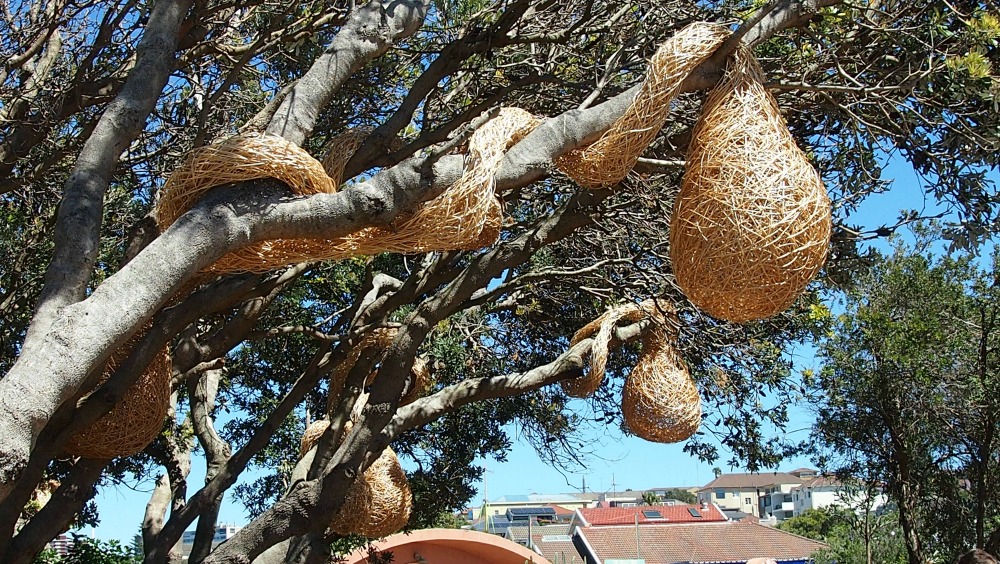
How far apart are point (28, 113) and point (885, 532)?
16.9 metres

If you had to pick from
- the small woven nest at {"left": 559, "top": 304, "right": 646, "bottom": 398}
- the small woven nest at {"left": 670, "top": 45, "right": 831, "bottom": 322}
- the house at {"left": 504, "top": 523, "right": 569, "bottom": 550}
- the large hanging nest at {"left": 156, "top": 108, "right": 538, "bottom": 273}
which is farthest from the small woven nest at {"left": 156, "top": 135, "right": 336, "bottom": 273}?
the house at {"left": 504, "top": 523, "right": 569, "bottom": 550}

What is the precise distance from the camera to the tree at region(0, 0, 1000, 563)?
152 inches

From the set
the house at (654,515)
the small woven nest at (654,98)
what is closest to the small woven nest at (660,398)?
the small woven nest at (654,98)

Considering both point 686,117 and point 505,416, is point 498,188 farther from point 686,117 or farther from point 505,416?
point 505,416

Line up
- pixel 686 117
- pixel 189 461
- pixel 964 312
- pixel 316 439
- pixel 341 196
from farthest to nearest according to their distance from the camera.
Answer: pixel 964 312
pixel 189 461
pixel 316 439
pixel 686 117
pixel 341 196

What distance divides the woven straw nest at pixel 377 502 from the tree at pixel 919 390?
6.44 m

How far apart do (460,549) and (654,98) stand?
59.2ft

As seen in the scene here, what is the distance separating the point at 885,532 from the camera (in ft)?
60.1

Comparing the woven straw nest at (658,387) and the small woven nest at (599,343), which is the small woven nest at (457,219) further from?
the small woven nest at (599,343)

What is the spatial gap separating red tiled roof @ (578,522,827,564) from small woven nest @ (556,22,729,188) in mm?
29131

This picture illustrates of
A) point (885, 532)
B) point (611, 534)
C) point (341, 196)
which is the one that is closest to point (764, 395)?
point (341, 196)

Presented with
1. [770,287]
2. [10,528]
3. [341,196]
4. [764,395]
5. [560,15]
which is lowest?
[10,528]

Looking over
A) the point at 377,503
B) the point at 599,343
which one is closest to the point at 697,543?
the point at 377,503

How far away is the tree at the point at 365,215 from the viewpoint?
386cm
